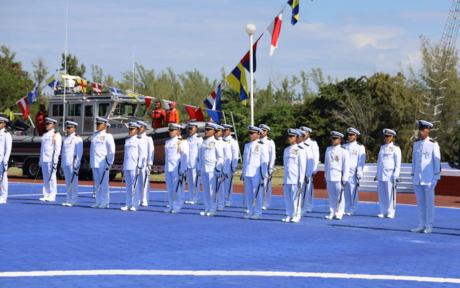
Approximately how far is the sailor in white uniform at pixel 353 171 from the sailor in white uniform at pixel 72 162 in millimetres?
6318

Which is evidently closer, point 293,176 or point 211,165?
point 293,176

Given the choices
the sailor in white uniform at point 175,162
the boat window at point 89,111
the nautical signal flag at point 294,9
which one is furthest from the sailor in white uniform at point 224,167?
the boat window at point 89,111

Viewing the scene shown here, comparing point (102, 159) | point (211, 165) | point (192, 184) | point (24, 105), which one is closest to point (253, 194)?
point (211, 165)

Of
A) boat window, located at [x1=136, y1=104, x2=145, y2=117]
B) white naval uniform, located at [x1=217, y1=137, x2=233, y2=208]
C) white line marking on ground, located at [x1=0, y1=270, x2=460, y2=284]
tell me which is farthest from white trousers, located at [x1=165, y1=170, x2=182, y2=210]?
boat window, located at [x1=136, y1=104, x2=145, y2=117]

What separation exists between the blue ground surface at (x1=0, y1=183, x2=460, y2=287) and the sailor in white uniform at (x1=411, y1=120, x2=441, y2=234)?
32cm

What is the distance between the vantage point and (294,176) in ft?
40.7

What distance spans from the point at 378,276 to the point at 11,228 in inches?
258

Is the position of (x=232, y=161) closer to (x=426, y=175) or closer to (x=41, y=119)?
(x=426, y=175)

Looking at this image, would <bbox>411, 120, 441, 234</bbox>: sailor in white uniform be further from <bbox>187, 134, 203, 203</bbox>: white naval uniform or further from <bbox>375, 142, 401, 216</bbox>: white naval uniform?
<bbox>187, 134, 203, 203</bbox>: white naval uniform

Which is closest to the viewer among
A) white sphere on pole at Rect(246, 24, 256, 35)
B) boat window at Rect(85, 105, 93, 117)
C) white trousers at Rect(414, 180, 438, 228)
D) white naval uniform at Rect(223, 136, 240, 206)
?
white trousers at Rect(414, 180, 438, 228)

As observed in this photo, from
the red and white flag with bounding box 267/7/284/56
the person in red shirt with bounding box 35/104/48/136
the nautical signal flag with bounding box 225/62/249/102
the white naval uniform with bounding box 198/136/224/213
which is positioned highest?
the red and white flag with bounding box 267/7/284/56

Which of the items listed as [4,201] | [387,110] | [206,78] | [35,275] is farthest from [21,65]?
[35,275]

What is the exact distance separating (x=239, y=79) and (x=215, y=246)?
13.1m

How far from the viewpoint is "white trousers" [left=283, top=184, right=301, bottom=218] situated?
12.4m
